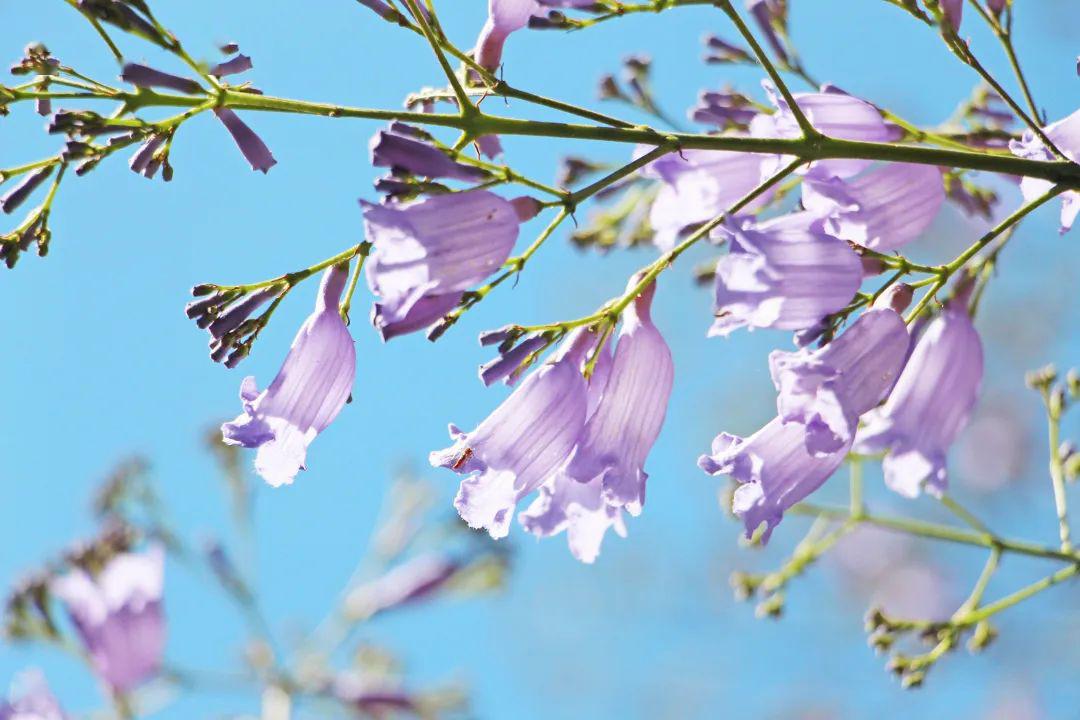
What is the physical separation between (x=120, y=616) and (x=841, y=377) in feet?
9.43

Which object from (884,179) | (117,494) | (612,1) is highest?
(612,1)

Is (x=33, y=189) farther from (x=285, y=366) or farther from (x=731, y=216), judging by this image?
(x=731, y=216)

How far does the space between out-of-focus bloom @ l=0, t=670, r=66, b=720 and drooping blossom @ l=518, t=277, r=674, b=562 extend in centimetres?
208

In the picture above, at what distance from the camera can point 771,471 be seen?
2.11 metres

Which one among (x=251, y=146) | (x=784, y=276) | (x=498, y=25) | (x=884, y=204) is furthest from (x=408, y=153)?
(x=884, y=204)

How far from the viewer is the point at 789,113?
2168 mm

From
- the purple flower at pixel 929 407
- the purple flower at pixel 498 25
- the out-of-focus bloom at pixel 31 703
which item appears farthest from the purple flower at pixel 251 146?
the out-of-focus bloom at pixel 31 703

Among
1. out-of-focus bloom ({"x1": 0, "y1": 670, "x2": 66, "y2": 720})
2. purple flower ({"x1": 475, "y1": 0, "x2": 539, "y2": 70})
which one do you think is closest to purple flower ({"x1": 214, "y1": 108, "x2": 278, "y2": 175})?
purple flower ({"x1": 475, "y1": 0, "x2": 539, "y2": 70})

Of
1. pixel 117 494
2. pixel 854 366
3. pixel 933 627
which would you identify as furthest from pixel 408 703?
pixel 854 366

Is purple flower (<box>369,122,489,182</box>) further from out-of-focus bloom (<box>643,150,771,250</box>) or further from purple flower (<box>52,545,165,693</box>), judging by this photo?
purple flower (<box>52,545,165,693</box>)

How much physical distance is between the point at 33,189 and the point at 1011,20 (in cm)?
169

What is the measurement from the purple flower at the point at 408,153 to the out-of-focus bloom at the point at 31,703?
8.28 feet

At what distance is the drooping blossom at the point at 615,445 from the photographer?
7.04 feet

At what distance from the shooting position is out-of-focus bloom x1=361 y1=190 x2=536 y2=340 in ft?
6.06
